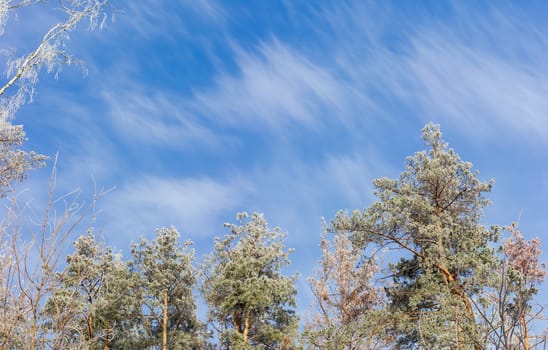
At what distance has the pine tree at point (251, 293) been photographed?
18.5m

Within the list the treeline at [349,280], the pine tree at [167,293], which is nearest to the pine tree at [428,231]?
the treeline at [349,280]

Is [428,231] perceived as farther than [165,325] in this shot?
No

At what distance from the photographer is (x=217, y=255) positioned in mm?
20875

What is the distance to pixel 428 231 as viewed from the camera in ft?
49.2

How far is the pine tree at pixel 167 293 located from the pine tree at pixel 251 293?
858mm

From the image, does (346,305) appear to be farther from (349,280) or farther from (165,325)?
(165,325)

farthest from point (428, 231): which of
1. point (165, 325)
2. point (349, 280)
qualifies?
point (165, 325)

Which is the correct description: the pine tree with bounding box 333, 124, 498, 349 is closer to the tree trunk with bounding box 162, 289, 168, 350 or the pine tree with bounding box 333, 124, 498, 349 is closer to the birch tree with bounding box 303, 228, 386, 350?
the birch tree with bounding box 303, 228, 386, 350

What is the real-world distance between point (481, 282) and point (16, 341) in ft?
40.7

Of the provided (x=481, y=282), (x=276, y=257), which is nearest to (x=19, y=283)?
(x=481, y=282)

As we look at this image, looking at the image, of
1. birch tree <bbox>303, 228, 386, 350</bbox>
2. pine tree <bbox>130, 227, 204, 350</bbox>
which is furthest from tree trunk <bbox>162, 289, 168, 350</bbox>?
birch tree <bbox>303, 228, 386, 350</bbox>

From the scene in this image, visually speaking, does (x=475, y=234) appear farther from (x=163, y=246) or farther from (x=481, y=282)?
(x=163, y=246)

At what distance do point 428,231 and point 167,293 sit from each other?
34.6 ft

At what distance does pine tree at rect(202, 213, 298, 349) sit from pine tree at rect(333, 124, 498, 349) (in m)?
4.22
